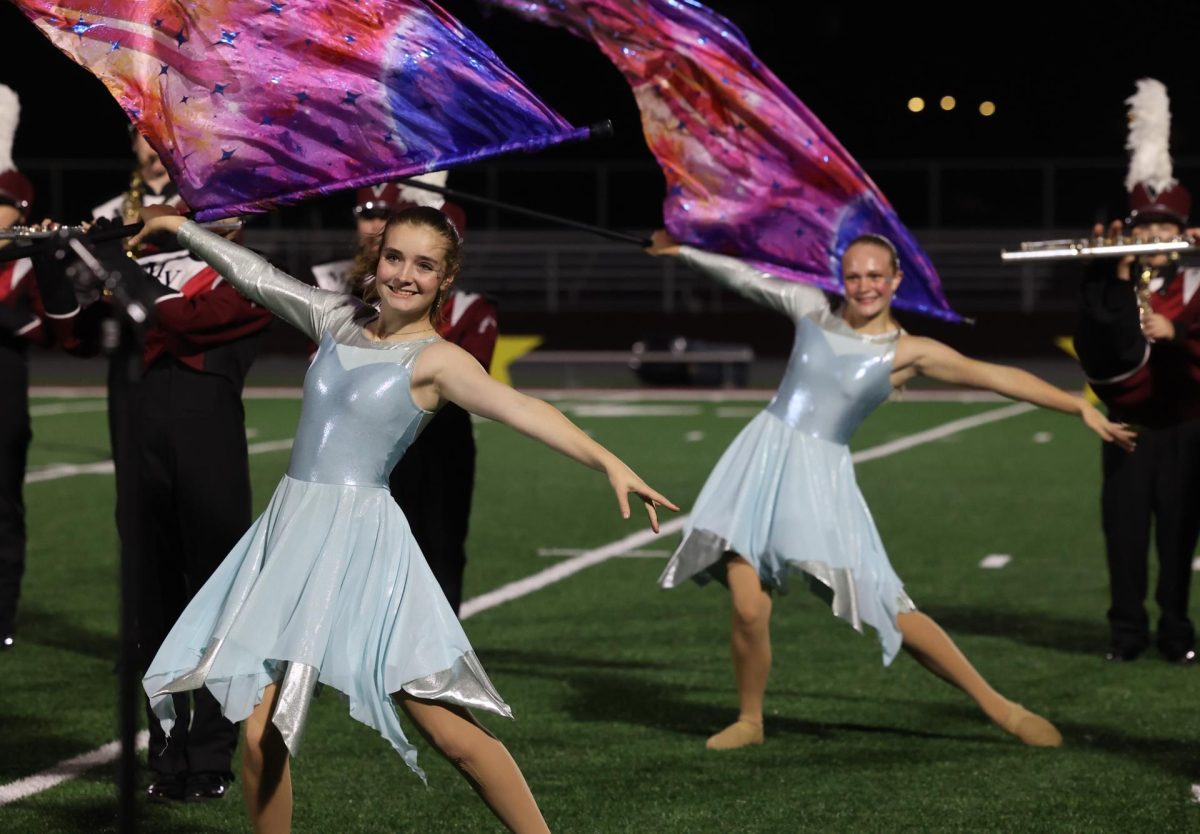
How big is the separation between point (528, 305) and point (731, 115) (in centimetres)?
2494

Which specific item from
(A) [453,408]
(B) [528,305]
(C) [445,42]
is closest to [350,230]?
(B) [528,305]

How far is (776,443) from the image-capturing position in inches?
233

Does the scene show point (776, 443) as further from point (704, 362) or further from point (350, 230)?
point (350, 230)

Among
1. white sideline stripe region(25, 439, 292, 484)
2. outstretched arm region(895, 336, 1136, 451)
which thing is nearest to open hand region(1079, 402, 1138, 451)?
outstretched arm region(895, 336, 1136, 451)

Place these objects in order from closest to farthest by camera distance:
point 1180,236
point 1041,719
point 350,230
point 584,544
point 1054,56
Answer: point 1041,719 → point 1180,236 → point 584,544 → point 350,230 → point 1054,56

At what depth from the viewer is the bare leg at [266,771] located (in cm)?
401

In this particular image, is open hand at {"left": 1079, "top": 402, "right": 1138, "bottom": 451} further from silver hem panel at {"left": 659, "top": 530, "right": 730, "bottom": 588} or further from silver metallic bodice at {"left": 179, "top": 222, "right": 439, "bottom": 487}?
silver metallic bodice at {"left": 179, "top": 222, "right": 439, "bottom": 487}

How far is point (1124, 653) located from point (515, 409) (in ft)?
13.6

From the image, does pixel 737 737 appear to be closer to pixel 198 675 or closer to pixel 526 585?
pixel 198 675

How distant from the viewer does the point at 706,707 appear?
6.49 metres

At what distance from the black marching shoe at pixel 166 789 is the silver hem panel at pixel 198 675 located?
1.16 meters

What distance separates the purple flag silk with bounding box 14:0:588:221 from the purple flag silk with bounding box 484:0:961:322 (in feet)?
4.58

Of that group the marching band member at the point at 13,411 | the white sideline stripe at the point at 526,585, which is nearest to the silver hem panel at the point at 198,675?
the white sideline stripe at the point at 526,585

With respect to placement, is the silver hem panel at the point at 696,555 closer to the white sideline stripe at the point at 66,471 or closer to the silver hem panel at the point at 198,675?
the silver hem panel at the point at 198,675
